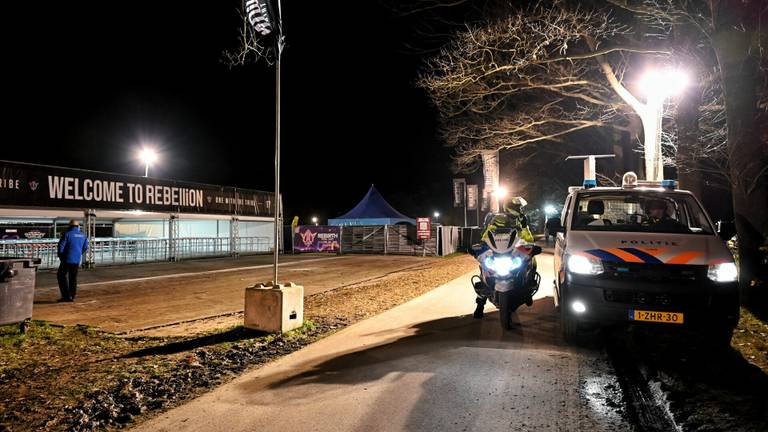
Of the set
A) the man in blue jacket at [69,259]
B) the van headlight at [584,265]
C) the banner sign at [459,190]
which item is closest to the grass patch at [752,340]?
the van headlight at [584,265]

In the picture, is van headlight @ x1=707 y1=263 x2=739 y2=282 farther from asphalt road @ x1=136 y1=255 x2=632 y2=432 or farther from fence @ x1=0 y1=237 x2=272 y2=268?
fence @ x1=0 y1=237 x2=272 y2=268

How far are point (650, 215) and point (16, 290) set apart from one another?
9.78 meters

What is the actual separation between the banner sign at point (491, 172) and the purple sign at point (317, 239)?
9603mm

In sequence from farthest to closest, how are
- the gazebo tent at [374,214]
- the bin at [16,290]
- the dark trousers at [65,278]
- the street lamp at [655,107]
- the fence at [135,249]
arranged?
the gazebo tent at [374,214], the fence at [135,249], the street lamp at [655,107], the dark trousers at [65,278], the bin at [16,290]

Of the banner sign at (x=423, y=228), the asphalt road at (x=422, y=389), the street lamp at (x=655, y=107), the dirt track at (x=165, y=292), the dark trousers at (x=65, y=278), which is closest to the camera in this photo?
the asphalt road at (x=422, y=389)

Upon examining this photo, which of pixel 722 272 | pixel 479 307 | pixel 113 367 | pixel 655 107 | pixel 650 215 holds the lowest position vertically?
pixel 113 367

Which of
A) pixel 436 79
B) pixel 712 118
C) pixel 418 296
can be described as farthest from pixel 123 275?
pixel 712 118

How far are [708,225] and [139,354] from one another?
7.65 metres

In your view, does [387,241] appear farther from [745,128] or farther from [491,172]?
[745,128]

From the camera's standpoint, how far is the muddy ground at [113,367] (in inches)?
166

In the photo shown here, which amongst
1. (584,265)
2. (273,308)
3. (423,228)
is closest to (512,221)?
(584,265)

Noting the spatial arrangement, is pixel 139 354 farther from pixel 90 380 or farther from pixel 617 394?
pixel 617 394

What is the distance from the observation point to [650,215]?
→ 280 inches

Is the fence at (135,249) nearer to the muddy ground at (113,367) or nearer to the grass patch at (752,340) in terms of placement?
the muddy ground at (113,367)
